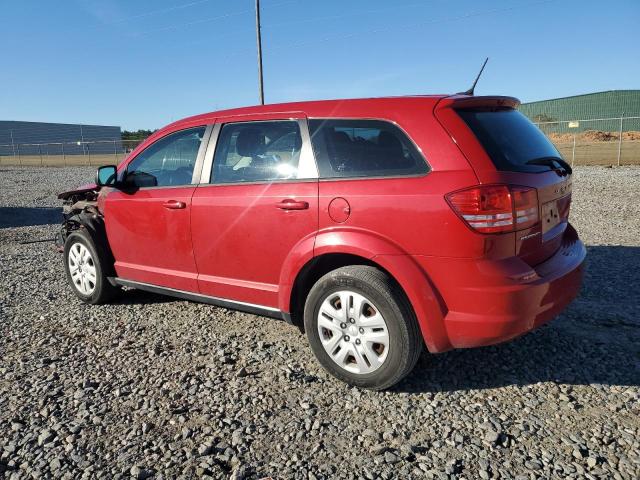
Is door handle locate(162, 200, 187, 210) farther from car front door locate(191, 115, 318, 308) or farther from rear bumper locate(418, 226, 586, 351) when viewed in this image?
rear bumper locate(418, 226, 586, 351)

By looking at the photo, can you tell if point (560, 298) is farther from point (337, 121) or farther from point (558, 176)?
point (337, 121)

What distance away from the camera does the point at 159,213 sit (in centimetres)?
413

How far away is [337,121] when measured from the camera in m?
3.26

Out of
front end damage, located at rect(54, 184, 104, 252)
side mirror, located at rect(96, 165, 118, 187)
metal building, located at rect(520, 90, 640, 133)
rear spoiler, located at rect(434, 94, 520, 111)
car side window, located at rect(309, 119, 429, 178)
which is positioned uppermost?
metal building, located at rect(520, 90, 640, 133)

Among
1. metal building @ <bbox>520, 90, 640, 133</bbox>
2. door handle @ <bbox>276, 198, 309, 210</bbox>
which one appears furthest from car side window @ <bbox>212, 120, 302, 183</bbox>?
metal building @ <bbox>520, 90, 640, 133</bbox>

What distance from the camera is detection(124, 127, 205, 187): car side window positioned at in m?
4.11

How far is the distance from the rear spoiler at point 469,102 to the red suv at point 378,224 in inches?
0.5

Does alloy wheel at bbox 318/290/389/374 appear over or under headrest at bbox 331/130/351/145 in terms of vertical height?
under

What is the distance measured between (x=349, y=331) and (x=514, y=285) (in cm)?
102

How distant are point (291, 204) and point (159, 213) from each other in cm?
143

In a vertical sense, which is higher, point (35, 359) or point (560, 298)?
point (560, 298)

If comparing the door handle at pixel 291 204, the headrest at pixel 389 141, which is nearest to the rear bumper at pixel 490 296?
the headrest at pixel 389 141

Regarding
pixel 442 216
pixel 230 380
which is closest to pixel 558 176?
pixel 442 216

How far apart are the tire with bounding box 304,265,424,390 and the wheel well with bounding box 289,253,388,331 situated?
0.41ft
